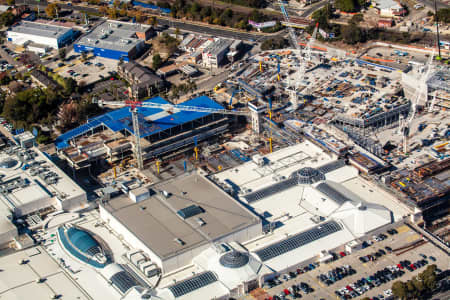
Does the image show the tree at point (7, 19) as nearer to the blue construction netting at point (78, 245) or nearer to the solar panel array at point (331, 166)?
the blue construction netting at point (78, 245)

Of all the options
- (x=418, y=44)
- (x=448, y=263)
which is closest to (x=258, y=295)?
(x=448, y=263)

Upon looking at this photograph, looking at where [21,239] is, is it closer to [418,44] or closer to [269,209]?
[269,209]

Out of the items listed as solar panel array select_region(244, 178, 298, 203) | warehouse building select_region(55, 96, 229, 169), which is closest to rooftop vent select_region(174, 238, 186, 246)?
solar panel array select_region(244, 178, 298, 203)

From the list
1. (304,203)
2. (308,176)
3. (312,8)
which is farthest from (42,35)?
(304,203)

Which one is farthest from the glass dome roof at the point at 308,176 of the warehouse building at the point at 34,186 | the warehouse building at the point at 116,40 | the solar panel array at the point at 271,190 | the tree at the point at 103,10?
the tree at the point at 103,10

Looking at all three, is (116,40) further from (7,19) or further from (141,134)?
A: (141,134)
